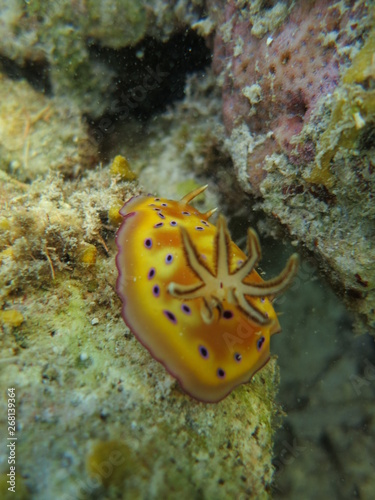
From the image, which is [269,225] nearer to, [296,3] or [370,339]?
[296,3]

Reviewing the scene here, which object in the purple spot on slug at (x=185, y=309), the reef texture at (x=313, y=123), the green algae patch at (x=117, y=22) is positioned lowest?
the purple spot on slug at (x=185, y=309)

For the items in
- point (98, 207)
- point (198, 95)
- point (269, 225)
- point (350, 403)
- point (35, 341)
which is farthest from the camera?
→ point (350, 403)

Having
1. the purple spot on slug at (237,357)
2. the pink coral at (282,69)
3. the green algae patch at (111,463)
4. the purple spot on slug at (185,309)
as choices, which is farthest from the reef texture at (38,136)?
the green algae patch at (111,463)

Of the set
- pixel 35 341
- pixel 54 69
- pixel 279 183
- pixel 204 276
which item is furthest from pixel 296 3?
pixel 35 341

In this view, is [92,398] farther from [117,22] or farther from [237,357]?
[117,22]

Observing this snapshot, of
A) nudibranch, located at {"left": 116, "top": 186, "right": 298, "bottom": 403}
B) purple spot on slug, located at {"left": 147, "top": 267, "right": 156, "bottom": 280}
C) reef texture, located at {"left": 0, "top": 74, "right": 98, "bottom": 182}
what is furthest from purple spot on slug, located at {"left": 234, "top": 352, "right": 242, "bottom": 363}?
reef texture, located at {"left": 0, "top": 74, "right": 98, "bottom": 182}

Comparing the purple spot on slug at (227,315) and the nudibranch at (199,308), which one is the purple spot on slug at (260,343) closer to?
the nudibranch at (199,308)

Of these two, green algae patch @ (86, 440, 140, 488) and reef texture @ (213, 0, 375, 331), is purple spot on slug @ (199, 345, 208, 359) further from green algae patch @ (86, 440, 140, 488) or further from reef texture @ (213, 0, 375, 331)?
reef texture @ (213, 0, 375, 331)
